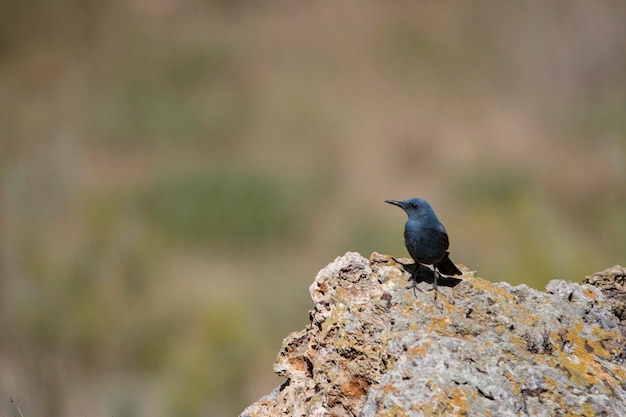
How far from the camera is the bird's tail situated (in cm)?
567

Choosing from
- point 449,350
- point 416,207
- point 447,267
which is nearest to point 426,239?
point 447,267

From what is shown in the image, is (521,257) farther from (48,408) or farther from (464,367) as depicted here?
(464,367)

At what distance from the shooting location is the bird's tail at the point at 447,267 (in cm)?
567

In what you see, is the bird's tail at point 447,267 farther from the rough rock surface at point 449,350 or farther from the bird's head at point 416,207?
the bird's head at point 416,207

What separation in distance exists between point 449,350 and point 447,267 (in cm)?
128

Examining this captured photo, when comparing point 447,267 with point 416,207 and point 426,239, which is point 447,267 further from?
point 416,207

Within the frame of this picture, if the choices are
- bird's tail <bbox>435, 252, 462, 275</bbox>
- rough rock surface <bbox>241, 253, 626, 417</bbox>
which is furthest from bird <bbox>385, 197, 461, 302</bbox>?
rough rock surface <bbox>241, 253, 626, 417</bbox>

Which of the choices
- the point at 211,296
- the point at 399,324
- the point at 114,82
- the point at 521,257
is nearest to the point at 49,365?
the point at 521,257

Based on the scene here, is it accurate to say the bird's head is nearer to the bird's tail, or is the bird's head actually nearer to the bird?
the bird

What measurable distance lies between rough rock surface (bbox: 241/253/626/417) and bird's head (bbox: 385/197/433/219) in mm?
739

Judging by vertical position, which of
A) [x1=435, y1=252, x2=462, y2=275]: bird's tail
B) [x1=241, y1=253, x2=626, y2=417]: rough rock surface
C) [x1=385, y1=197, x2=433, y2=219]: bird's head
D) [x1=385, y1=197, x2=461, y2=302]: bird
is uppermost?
[x1=385, y1=197, x2=433, y2=219]: bird's head

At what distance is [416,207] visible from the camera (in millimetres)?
6227

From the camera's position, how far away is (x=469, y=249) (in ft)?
107

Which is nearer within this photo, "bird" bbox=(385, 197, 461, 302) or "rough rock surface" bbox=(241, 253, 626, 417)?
"rough rock surface" bbox=(241, 253, 626, 417)
